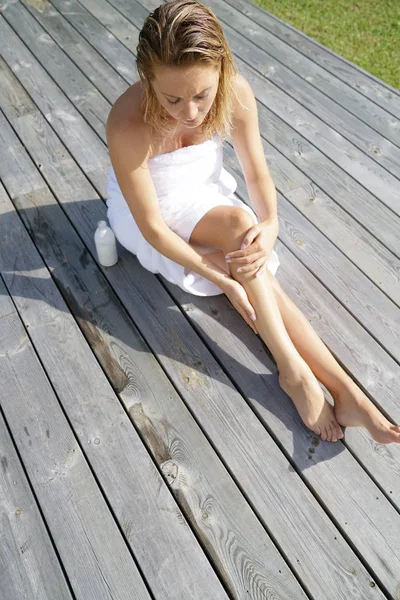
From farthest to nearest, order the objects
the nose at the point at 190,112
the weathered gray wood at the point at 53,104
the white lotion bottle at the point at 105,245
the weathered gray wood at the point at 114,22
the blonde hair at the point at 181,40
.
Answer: the weathered gray wood at the point at 114,22 < the weathered gray wood at the point at 53,104 < the white lotion bottle at the point at 105,245 < the nose at the point at 190,112 < the blonde hair at the point at 181,40

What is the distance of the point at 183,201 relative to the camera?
5.83 feet

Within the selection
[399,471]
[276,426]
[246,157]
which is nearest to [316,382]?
[276,426]

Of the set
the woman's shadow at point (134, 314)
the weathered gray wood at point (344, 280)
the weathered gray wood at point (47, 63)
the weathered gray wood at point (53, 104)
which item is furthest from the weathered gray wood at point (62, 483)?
the weathered gray wood at point (47, 63)

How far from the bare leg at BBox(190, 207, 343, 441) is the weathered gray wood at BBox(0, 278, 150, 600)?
24.3 inches

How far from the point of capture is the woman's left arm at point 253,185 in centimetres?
165

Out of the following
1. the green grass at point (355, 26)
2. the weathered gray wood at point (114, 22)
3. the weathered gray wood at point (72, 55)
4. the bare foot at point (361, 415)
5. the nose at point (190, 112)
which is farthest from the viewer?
the green grass at point (355, 26)

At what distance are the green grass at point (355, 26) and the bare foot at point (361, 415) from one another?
2.67 m

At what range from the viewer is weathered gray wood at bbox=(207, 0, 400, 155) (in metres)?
2.55

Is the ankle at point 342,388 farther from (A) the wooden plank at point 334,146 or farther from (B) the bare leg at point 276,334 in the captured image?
(A) the wooden plank at point 334,146

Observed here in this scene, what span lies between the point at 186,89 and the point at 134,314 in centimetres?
80

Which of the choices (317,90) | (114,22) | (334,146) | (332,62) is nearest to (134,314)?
(334,146)

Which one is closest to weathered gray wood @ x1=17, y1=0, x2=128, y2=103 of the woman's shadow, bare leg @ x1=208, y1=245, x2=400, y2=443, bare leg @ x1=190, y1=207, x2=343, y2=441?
the woman's shadow

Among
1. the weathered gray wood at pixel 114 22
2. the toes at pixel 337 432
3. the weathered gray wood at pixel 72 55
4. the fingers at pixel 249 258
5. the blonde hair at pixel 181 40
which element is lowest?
the weathered gray wood at pixel 72 55

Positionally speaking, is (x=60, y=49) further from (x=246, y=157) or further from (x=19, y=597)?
(x=19, y=597)
